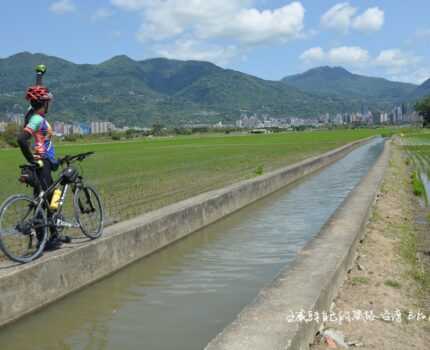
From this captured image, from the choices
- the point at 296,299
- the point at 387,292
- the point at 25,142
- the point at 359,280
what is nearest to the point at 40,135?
the point at 25,142

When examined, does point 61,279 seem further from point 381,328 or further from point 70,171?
point 381,328

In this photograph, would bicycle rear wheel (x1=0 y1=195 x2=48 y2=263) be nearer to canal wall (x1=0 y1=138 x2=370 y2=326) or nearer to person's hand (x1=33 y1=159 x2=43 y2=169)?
canal wall (x1=0 y1=138 x2=370 y2=326)

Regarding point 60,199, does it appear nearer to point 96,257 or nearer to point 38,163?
point 38,163

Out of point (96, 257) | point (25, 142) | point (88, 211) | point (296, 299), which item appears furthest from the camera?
point (88, 211)

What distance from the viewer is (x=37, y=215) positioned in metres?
5.72

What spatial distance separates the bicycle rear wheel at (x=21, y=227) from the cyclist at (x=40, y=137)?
27cm

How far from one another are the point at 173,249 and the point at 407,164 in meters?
21.7

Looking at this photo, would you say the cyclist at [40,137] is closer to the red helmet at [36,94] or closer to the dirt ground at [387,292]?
the red helmet at [36,94]

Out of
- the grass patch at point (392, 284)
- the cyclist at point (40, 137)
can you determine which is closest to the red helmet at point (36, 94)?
the cyclist at point (40, 137)

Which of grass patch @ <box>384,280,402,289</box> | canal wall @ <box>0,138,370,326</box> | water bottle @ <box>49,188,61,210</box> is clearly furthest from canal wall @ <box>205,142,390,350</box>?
water bottle @ <box>49,188,61,210</box>

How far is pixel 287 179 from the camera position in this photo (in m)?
19.5

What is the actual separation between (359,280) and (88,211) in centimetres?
344

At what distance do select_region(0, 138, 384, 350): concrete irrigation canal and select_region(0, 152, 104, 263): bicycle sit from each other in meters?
0.60

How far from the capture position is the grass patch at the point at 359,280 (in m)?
5.80
